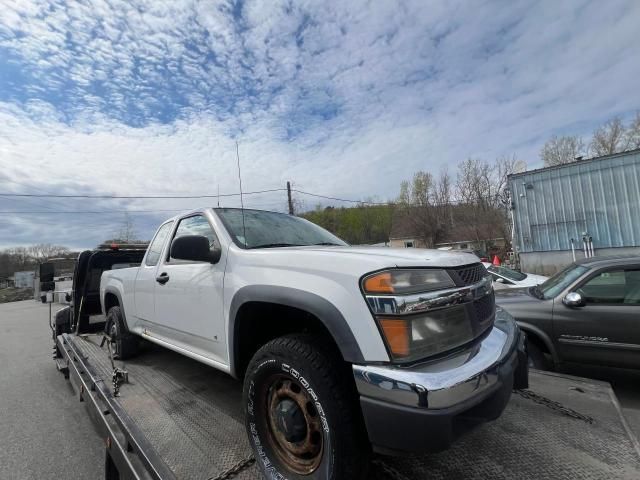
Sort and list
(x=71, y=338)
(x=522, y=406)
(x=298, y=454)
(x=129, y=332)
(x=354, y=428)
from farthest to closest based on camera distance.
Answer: (x=71, y=338), (x=129, y=332), (x=522, y=406), (x=298, y=454), (x=354, y=428)

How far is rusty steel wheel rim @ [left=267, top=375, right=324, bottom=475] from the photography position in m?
1.84

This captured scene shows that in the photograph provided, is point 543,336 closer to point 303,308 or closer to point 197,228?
point 303,308

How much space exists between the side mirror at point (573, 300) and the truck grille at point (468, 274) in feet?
9.31

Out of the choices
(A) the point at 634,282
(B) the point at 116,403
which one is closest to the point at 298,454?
(B) the point at 116,403

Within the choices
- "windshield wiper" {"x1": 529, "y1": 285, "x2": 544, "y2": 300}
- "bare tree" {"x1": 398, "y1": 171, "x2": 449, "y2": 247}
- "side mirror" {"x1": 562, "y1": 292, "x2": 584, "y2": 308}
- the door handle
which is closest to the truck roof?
"side mirror" {"x1": 562, "y1": 292, "x2": 584, "y2": 308}

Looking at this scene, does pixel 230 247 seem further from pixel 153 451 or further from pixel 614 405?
pixel 614 405

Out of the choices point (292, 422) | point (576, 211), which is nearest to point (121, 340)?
point (292, 422)

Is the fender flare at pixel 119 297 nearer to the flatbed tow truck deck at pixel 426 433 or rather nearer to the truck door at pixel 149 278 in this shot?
the truck door at pixel 149 278

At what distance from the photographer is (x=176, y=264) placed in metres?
3.11

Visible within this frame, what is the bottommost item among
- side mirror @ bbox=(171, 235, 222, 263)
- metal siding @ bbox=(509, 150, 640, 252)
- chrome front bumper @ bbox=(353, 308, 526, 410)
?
chrome front bumper @ bbox=(353, 308, 526, 410)

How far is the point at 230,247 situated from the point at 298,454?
1315 mm

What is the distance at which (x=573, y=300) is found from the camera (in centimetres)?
429

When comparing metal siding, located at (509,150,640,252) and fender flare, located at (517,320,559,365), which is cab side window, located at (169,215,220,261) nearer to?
fender flare, located at (517,320,559,365)

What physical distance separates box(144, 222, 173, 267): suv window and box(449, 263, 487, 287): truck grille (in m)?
2.78
